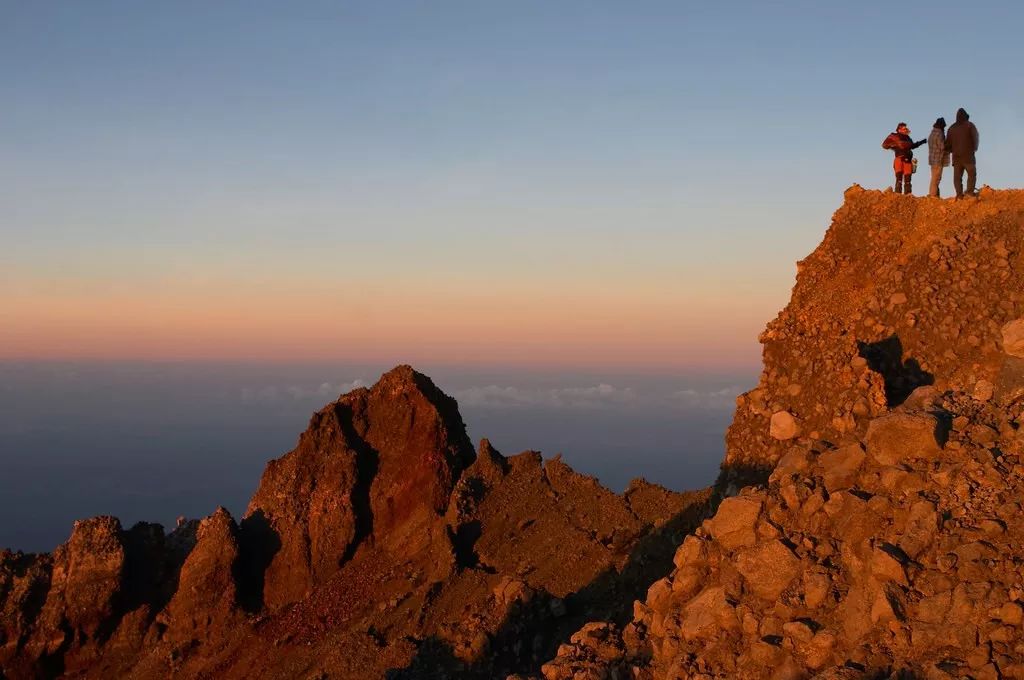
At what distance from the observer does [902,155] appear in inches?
894

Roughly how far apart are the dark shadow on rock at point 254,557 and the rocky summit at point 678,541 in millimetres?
73

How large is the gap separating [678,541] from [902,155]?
37.1 feet

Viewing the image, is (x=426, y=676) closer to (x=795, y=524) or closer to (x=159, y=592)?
(x=795, y=524)

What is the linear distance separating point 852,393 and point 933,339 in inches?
99.6

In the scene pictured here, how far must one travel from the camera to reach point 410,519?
28.7 metres

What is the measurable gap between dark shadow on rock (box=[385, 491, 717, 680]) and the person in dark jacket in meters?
10.1

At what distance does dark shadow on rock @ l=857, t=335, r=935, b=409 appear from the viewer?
17.6 m

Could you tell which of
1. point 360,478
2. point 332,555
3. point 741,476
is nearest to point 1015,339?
point 741,476

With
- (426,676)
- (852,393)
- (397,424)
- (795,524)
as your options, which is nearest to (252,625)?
(397,424)

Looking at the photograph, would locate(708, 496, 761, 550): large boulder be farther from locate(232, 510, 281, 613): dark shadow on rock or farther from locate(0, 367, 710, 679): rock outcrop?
locate(232, 510, 281, 613): dark shadow on rock

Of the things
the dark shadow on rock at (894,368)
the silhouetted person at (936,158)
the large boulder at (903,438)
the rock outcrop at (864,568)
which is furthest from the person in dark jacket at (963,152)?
the large boulder at (903,438)

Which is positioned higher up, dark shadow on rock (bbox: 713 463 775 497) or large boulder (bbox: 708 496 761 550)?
large boulder (bbox: 708 496 761 550)

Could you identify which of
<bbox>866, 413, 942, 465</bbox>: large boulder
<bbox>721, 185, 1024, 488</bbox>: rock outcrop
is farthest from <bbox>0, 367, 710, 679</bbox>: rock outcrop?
<bbox>866, 413, 942, 465</bbox>: large boulder

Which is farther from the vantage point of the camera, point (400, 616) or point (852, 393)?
point (400, 616)
